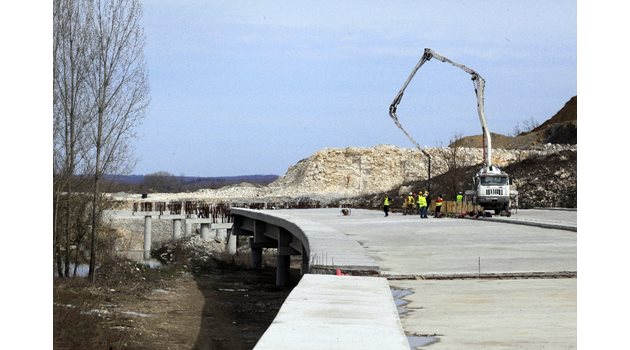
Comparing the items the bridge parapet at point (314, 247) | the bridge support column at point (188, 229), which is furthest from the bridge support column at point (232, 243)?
the bridge parapet at point (314, 247)

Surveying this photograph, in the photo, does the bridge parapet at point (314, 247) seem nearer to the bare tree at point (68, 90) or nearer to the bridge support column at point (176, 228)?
the bare tree at point (68, 90)

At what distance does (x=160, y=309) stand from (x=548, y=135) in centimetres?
9326

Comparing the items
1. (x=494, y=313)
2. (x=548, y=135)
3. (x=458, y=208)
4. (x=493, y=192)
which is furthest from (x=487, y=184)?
(x=548, y=135)

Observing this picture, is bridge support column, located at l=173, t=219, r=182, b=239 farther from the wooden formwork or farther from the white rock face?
the white rock face

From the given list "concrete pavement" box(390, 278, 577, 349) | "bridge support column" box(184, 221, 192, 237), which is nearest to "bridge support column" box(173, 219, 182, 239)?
"bridge support column" box(184, 221, 192, 237)

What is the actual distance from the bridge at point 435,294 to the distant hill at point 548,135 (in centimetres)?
7637

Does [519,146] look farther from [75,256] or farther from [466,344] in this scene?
[466,344]

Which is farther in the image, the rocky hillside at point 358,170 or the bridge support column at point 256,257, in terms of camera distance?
the rocky hillside at point 358,170

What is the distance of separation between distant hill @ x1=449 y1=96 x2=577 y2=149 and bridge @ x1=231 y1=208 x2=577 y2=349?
251 ft

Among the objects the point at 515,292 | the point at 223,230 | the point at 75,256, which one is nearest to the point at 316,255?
the point at 515,292

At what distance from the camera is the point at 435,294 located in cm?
1539

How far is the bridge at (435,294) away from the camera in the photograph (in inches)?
412

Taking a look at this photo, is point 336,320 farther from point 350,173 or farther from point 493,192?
point 350,173
